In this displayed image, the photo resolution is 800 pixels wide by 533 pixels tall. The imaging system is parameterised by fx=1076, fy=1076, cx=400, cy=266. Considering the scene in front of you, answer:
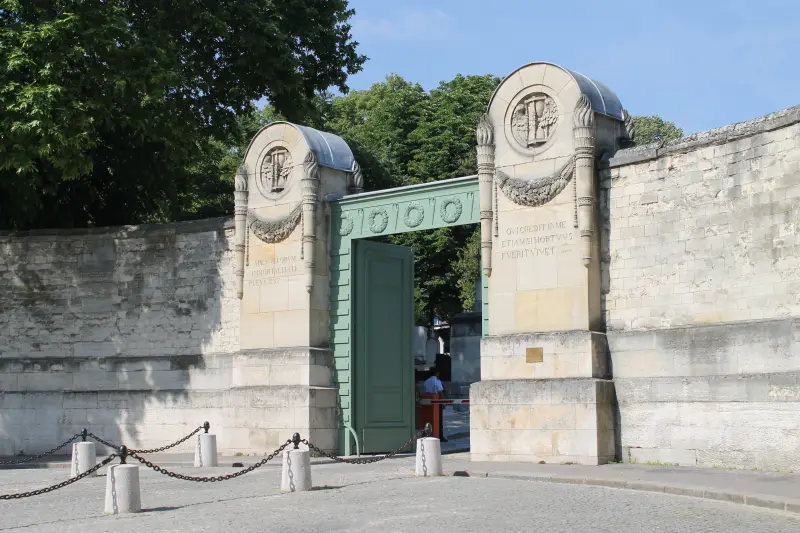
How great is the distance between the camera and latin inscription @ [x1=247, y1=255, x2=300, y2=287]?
1945cm

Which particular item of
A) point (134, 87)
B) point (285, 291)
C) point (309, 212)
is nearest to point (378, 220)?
point (309, 212)

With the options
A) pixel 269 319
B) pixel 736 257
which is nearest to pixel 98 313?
pixel 269 319

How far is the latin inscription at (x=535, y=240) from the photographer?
15.9 m

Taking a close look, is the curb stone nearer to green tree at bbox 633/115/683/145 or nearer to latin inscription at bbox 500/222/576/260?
latin inscription at bbox 500/222/576/260

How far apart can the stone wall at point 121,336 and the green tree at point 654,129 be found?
110ft

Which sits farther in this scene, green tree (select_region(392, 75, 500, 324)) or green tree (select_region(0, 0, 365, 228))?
green tree (select_region(392, 75, 500, 324))

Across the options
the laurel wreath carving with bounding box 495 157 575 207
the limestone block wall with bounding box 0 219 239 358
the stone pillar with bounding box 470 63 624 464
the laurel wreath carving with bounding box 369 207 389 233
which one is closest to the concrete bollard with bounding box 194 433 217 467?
the limestone block wall with bounding box 0 219 239 358

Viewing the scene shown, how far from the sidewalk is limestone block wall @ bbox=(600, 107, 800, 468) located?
2.01ft

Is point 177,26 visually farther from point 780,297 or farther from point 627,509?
point 627,509

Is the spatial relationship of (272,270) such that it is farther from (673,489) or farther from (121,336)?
(673,489)

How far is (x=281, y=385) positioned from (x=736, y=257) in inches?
333

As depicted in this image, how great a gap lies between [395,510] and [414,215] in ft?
26.7

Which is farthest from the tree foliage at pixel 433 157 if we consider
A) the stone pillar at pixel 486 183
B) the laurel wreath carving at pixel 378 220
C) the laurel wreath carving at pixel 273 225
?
the stone pillar at pixel 486 183

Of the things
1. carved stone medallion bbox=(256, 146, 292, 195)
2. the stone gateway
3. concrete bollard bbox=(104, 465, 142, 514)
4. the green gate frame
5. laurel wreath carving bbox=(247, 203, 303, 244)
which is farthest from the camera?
carved stone medallion bbox=(256, 146, 292, 195)
